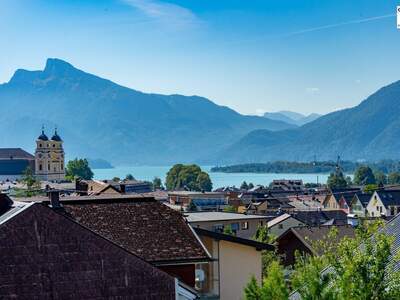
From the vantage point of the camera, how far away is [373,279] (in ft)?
40.5

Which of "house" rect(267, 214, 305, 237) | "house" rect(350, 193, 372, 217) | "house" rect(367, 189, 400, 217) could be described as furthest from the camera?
"house" rect(350, 193, 372, 217)

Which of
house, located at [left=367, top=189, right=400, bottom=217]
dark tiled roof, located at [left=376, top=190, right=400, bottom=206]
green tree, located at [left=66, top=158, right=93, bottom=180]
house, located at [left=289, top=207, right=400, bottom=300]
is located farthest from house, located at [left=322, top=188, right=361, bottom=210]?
house, located at [left=289, top=207, right=400, bottom=300]

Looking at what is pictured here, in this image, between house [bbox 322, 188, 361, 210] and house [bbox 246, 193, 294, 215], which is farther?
house [bbox 322, 188, 361, 210]

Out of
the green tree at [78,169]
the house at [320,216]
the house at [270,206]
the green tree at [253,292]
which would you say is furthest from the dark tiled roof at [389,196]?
the green tree at [78,169]

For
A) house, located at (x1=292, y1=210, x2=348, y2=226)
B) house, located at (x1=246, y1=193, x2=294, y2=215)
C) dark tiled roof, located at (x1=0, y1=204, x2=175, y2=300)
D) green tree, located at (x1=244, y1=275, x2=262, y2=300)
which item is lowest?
house, located at (x1=292, y1=210, x2=348, y2=226)

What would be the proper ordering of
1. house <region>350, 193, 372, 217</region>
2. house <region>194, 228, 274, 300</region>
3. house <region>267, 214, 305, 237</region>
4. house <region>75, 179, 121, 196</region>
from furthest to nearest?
house <region>350, 193, 372, 217</region> < house <region>267, 214, 305, 237</region> < house <region>75, 179, 121, 196</region> < house <region>194, 228, 274, 300</region>

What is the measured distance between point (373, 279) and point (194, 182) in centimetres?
18293

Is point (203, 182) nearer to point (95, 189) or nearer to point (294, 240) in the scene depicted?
point (95, 189)

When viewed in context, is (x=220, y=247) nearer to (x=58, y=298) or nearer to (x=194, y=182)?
A: (x=58, y=298)

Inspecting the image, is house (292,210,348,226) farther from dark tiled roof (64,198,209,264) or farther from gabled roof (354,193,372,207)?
dark tiled roof (64,198,209,264)

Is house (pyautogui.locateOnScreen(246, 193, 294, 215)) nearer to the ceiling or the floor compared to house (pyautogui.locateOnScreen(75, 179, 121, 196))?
nearer to the floor

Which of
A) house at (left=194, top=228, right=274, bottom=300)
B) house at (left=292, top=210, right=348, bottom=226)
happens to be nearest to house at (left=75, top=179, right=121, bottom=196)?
house at (left=194, top=228, right=274, bottom=300)

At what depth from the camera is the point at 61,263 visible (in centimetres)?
1390

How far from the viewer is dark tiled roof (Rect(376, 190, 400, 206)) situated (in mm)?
100812
